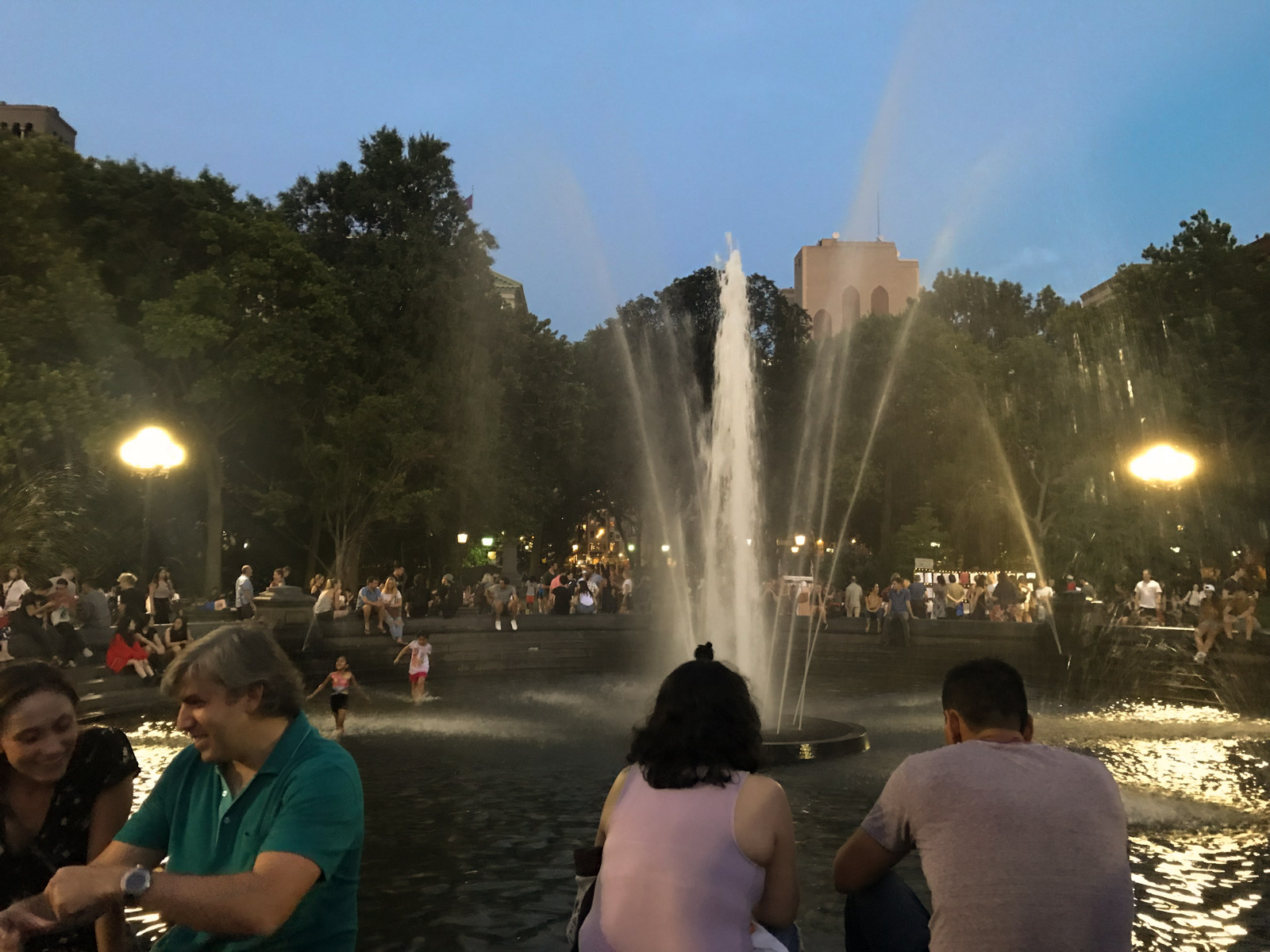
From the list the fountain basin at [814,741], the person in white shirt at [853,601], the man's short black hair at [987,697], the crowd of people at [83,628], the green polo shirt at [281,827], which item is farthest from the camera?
the person in white shirt at [853,601]

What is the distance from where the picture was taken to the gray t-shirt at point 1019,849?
123 inches

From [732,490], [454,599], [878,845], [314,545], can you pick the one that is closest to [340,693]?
[732,490]

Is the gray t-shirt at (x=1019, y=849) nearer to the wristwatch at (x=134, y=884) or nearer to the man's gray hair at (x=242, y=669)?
the man's gray hair at (x=242, y=669)

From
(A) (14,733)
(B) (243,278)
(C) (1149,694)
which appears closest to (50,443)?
(B) (243,278)

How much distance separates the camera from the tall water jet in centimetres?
2128

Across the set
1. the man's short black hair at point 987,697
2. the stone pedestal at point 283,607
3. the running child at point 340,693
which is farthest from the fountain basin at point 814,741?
the stone pedestal at point 283,607

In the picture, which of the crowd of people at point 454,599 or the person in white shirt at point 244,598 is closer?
the crowd of people at point 454,599

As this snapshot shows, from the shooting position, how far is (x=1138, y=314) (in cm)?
4078

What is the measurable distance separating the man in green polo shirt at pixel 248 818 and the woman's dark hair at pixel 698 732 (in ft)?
2.53

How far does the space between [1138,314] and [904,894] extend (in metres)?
41.3

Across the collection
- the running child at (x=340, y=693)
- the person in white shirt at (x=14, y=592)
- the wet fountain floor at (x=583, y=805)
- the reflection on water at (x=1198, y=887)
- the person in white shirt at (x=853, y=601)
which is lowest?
the reflection on water at (x=1198, y=887)

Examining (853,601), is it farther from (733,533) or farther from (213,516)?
(213,516)

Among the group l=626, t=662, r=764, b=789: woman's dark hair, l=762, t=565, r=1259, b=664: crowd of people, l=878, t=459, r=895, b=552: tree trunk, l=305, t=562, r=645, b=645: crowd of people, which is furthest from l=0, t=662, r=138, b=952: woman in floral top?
l=878, t=459, r=895, b=552: tree trunk

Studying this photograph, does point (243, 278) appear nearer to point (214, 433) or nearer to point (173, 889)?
point (214, 433)
